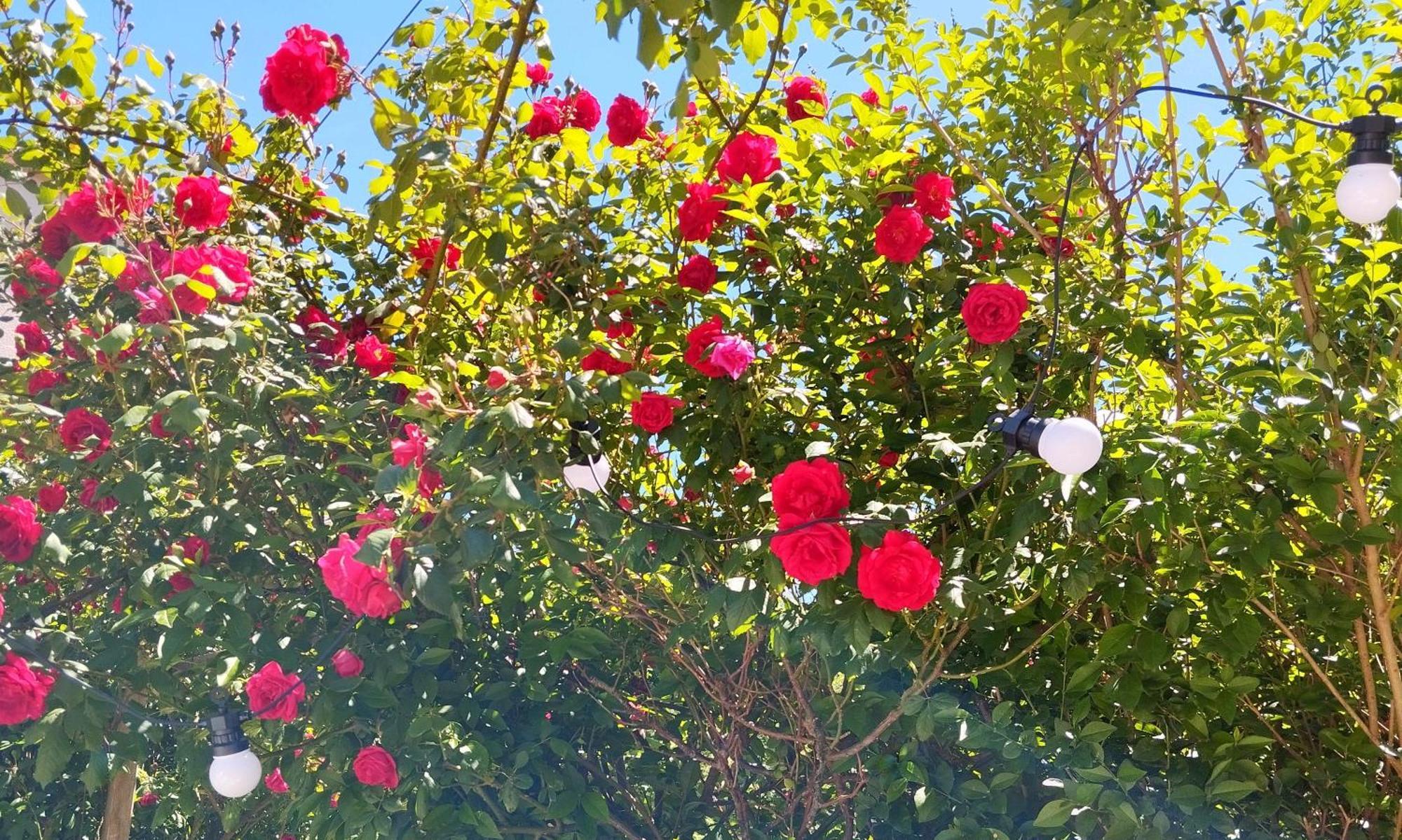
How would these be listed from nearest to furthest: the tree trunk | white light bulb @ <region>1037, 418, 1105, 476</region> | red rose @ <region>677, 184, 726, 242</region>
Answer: white light bulb @ <region>1037, 418, 1105, 476</region> → red rose @ <region>677, 184, 726, 242</region> → the tree trunk

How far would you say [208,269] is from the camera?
1.97 m

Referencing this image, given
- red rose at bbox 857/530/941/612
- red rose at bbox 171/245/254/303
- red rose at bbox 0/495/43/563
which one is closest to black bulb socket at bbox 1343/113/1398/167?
red rose at bbox 857/530/941/612

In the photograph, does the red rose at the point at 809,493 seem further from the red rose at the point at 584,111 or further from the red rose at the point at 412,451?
the red rose at the point at 584,111

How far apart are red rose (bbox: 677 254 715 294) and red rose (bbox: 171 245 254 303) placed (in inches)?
30.2

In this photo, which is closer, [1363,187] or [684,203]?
[1363,187]

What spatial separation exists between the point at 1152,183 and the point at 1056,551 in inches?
25.8

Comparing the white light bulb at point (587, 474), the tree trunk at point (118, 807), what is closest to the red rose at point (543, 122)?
the white light bulb at point (587, 474)

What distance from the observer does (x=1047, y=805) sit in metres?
1.80

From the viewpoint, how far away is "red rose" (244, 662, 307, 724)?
213cm

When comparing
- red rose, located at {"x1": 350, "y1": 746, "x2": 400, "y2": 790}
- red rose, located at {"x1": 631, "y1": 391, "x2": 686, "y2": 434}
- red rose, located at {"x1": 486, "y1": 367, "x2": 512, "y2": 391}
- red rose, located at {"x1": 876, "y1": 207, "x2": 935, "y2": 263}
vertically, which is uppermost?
red rose, located at {"x1": 876, "y1": 207, "x2": 935, "y2": 263}

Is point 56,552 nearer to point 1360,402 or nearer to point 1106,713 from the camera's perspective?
point 1106,713

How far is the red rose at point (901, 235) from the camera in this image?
73.4 inches

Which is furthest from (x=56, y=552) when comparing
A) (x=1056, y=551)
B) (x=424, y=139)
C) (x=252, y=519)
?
(x=1056, y=551)

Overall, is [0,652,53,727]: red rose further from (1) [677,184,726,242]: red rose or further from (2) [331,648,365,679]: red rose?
(1) [677,184,726,242]: red rose
